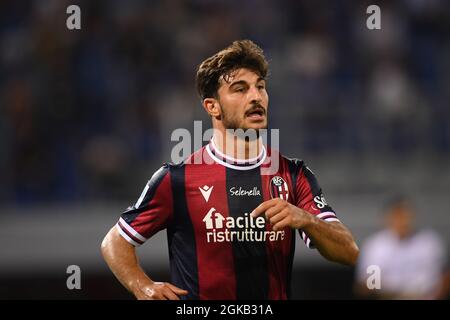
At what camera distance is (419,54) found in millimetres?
11172

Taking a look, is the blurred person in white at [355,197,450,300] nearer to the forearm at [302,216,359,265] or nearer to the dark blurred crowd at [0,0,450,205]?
the dark blurred crowd at [0,0,450,205]

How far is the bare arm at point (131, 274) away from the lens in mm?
4320

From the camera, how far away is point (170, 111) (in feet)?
34.2

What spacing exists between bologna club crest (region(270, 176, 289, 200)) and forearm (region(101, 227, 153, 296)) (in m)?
0.79

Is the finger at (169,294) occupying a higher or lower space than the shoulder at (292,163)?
lower

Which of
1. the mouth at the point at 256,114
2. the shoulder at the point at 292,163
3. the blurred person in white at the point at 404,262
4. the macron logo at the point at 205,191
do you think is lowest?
the blurred person in white at the point at 404,262

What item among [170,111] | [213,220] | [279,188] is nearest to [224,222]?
[213,220]

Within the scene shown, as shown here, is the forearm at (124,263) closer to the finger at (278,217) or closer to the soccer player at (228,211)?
the soccer player at (228,211)

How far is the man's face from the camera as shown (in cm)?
443

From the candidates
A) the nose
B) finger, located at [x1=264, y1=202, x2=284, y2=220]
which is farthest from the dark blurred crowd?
finger, located at [x1=264, y1=202, x2=284, y2=220]

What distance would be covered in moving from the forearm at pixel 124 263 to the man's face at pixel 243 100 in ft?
2.72

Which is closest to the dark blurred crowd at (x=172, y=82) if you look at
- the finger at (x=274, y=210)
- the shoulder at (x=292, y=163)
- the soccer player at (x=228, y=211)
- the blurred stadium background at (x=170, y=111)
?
the blurred stadium background at (x=170, y=111)

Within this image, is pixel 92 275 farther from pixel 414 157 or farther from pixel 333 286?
pixel 414 157
